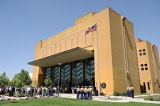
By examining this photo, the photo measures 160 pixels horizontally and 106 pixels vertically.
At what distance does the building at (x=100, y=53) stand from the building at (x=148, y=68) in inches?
277

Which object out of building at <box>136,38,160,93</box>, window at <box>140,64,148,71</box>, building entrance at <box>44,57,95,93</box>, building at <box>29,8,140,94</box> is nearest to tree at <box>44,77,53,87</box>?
building entrance at <box>44,57,95,93</box>

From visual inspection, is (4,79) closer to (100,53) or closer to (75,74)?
(75,74)

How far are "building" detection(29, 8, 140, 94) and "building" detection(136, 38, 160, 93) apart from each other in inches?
277

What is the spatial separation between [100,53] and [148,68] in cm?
1784

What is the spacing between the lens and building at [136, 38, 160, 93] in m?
41.0

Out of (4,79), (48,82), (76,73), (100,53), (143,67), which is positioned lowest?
(48,82)

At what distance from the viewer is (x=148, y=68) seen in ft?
137

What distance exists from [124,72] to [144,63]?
14.3 m

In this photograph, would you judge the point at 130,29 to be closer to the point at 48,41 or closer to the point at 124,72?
the point at 124,72

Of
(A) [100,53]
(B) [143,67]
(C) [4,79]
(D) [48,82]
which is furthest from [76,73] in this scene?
(C) [4,79]

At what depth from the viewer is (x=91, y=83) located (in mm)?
34125

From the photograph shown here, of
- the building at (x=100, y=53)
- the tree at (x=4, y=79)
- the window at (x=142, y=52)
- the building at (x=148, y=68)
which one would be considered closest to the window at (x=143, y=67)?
the building at (x=148, y=68)

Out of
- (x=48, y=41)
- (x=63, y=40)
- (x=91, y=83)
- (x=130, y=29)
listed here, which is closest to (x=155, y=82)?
(x=130, y=29)

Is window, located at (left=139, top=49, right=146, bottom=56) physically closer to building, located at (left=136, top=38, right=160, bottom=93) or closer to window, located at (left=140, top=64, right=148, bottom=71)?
building, located at (left=136, top=38, right=160, bottom=93)
